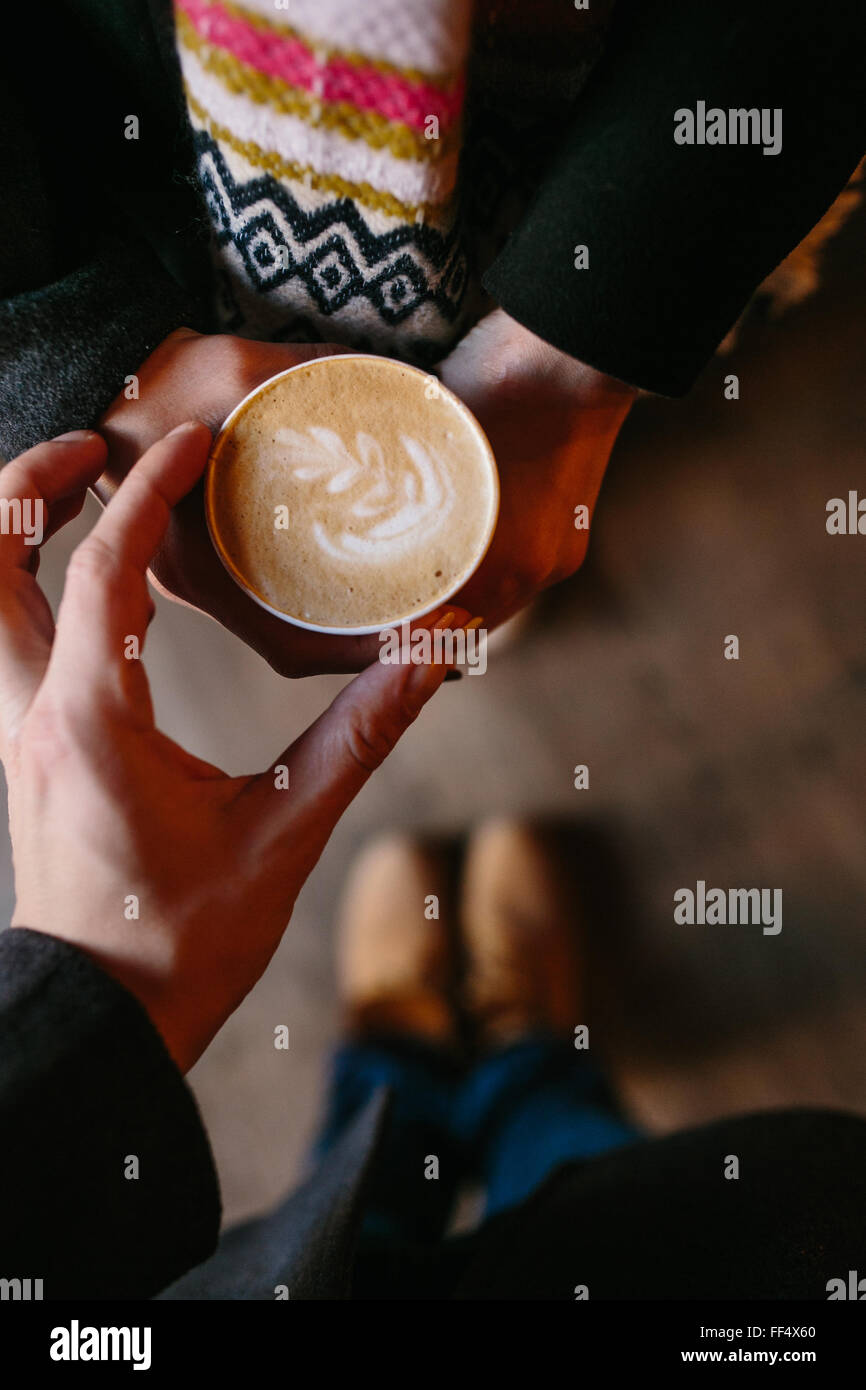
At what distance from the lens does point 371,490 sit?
70 cm

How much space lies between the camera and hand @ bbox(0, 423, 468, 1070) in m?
0.58

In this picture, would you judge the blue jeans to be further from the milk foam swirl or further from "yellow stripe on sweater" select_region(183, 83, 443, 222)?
"yellow stripe on sweater" select_region(183, 83, 443, 222)

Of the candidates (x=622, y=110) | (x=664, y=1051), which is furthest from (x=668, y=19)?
(x=664, y=1051)

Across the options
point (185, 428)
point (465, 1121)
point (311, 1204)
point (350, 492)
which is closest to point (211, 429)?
point (185, 428)

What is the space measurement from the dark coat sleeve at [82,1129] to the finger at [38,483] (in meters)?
0.34

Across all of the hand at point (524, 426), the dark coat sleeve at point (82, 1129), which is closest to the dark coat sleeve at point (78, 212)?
the hand at point (524, 426)

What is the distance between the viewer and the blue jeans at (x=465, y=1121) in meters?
1.22

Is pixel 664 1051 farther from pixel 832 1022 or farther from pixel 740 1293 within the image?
pixel 740 1293

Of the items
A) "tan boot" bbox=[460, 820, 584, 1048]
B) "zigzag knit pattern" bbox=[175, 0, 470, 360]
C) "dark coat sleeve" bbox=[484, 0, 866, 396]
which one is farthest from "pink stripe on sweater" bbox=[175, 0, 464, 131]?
"tan boot" bbox=[460, 820, 584, 1048]

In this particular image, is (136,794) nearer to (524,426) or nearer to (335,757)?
(335,757)

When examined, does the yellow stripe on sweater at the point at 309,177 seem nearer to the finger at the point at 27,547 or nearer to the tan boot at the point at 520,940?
the finger at the point at 27,547

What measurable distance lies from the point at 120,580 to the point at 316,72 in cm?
43

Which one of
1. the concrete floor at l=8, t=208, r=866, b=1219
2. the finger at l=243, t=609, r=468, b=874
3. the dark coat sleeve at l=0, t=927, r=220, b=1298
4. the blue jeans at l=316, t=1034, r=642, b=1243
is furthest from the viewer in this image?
the concrete floor at l=8, t=208, r=866, b=1219

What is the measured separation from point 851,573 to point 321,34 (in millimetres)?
1232
